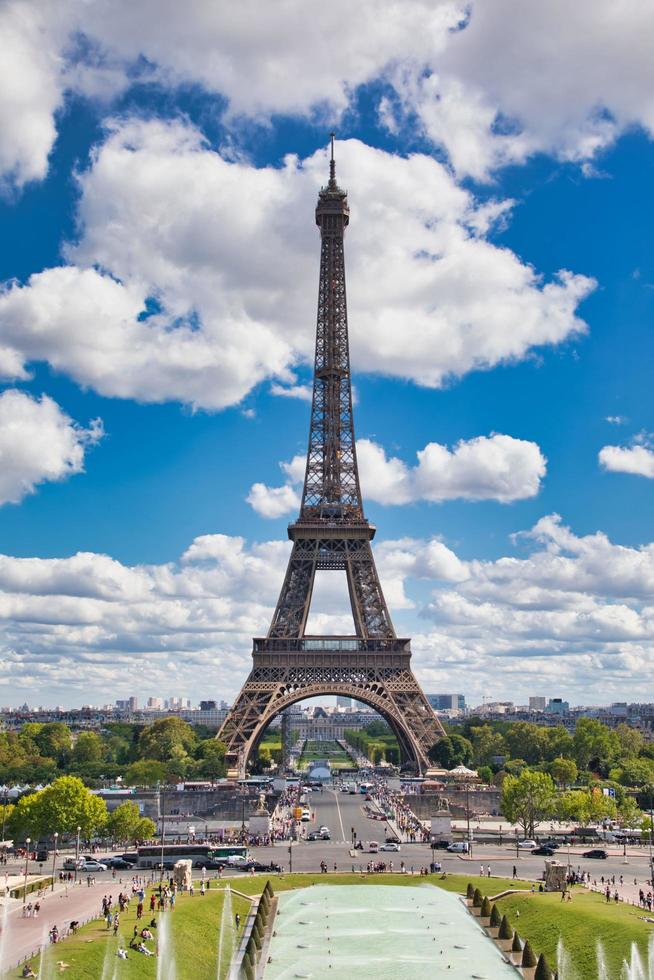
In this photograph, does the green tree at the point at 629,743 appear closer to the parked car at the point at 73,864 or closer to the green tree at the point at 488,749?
the green tree at the point at 488,749

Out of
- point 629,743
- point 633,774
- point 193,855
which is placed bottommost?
point 193,855

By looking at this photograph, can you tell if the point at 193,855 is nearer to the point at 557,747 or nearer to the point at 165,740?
the point at 165,740

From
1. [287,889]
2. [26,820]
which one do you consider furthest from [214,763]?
[287,889]

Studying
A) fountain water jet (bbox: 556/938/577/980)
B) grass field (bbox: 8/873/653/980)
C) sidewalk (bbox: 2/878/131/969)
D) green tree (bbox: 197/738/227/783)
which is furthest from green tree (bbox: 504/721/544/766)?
fountain water jet (bbox: 556/938/577/980)

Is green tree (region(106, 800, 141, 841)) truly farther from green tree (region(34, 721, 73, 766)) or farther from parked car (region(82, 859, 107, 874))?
green tree (region(34, 721, 73, 766))

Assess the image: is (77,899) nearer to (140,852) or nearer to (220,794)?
(140,852)

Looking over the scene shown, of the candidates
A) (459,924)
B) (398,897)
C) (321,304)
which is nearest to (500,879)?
(398,897)

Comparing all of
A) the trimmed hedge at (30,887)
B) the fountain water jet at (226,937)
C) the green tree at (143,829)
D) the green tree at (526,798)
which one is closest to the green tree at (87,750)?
the green tree at (143,829)
